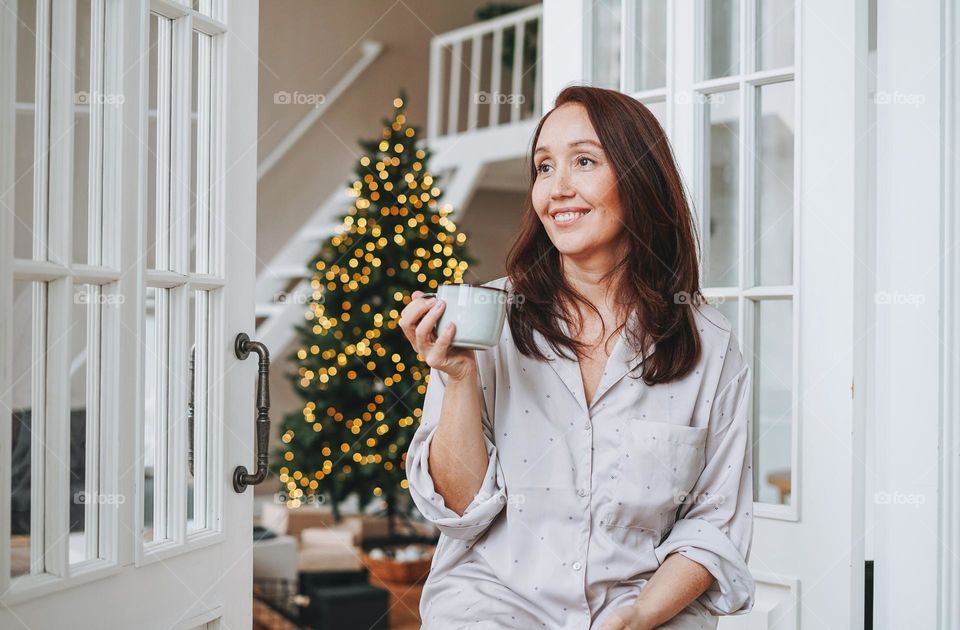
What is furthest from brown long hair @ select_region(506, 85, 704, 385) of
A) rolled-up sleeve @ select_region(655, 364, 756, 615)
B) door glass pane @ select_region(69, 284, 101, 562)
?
door glass pane @ select_region(69, 284, 101, 562)

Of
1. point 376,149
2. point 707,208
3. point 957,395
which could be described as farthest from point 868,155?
point 376,149

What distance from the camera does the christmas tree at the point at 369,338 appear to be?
4355mm

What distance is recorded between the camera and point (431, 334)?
1.22 meters

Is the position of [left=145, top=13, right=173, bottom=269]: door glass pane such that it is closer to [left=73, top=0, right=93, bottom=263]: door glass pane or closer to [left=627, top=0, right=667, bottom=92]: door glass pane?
[left=73, top=0, right=93, bottom=263]: door glass pane

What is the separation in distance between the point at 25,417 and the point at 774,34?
5.24 ft

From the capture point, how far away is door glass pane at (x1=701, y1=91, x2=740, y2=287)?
1984 millimetres

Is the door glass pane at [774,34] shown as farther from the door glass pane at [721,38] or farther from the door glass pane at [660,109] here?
the door glass pane at [660,109]

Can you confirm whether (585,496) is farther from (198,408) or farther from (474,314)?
(198,408)

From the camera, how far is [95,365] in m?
1.33

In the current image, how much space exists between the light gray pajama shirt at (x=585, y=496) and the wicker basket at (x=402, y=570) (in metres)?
3.06

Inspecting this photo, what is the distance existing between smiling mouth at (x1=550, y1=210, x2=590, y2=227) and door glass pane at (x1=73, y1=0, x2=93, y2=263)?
2.32 ft

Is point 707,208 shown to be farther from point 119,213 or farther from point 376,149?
point 376,149

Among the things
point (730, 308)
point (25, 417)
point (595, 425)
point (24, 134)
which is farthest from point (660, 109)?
point (25, 417)

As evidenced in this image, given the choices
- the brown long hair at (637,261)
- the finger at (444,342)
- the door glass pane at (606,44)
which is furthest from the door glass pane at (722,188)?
the finger at (444,342)
